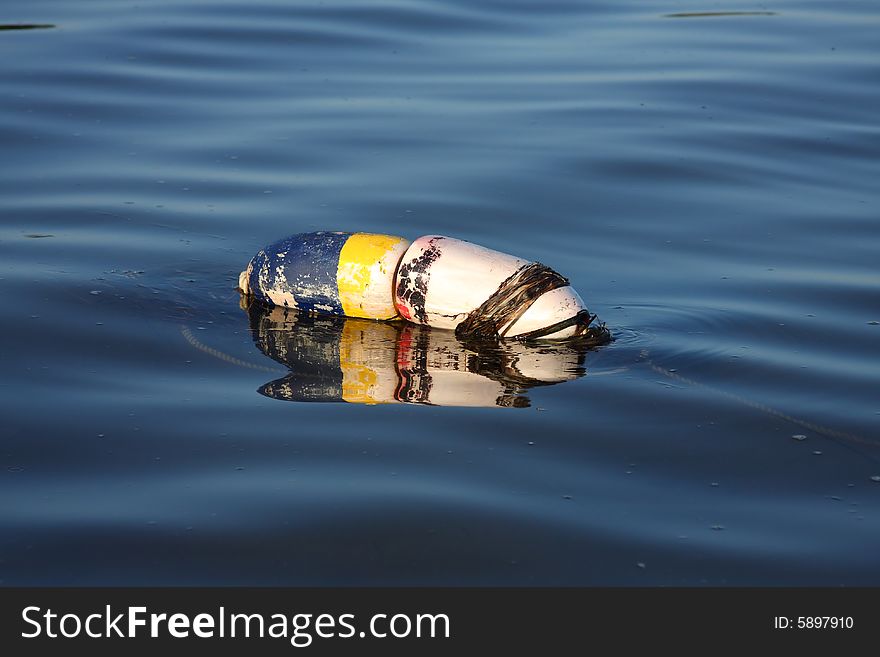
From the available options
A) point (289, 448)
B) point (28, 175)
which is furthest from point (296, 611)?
point (28, 175)

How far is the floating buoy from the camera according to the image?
7008 millimetres

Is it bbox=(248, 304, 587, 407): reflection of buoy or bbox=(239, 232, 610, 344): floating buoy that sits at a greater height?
bbox=(239, 232, 610, 344): floating buoy

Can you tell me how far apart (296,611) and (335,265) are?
2930 mm

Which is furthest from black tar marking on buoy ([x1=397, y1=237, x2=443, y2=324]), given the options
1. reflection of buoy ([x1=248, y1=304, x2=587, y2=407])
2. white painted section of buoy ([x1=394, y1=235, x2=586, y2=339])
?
reflection of buoy ([x1=248, y1=304, x2=587, y2=407])

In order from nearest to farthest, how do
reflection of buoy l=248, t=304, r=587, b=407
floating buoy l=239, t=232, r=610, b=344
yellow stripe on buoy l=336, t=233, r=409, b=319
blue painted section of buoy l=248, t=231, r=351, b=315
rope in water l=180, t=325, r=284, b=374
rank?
reflection of buoy l=248, t=304, r=587, b=407 < rope in water l=180, t=325, r=284, b=374 < floating buoy l=239, t=232, r=610, b=344 < yellow stripe on buoy l=336, t=233, r=409, b=319 < blue painted section of buoy l=248, t=231, r=351, b=315

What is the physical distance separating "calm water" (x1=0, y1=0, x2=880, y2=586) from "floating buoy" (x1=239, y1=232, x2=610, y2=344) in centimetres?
18

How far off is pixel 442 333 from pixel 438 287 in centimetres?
34

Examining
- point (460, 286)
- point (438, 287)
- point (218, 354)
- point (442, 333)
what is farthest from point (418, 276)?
point (218, 354)

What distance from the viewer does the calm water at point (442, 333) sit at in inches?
201

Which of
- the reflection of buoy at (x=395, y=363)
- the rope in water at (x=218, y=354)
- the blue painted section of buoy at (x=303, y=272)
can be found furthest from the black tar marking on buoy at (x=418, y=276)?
the rope in water at (x=218, y=354)

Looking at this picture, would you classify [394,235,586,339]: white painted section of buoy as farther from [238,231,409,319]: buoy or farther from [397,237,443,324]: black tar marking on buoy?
[238,231,409,319]: buoy

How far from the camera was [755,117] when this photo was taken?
12.0 m

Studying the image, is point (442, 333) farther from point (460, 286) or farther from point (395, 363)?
point (395, 363)

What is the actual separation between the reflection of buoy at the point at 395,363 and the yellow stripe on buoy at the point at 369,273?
146mm
